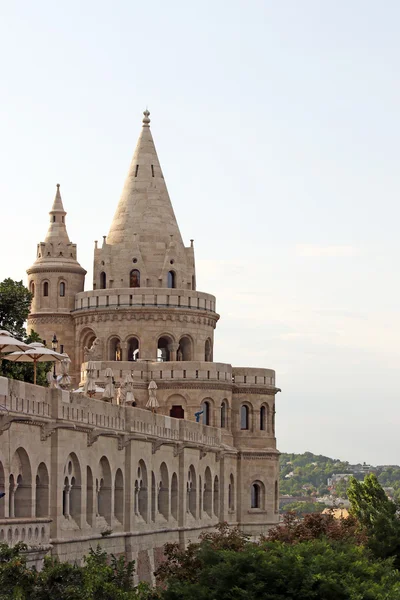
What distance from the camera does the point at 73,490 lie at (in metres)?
55.6

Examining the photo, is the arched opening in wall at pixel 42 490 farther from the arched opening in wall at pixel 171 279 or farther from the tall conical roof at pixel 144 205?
the tall conical roof at pixel 144 205

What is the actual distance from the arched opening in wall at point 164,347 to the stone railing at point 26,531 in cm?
4769

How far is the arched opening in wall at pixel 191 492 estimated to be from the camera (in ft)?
253

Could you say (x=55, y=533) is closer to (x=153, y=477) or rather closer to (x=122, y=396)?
(x=153, y=477)

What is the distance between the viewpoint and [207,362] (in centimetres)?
9238

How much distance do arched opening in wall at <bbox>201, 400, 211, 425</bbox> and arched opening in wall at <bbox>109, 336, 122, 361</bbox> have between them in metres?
5.84

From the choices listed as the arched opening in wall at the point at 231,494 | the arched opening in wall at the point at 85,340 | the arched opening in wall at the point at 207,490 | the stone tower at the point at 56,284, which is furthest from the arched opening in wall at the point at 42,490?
the stone tower at the point at 56,284

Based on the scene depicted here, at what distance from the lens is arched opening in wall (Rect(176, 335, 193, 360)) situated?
96312 mm

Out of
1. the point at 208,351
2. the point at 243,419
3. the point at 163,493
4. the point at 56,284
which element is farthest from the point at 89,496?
the point at 56,284

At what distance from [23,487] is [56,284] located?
160 feet

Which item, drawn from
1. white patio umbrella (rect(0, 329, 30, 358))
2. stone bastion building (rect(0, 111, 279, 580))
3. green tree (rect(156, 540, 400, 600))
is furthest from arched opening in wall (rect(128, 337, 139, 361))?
green tree (rect(156, 540, 400, 600))

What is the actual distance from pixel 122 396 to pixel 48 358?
1719cm

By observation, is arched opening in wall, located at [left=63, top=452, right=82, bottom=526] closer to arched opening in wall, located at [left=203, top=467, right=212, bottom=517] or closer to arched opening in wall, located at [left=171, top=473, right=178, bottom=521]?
arched opening in wall, located at [left=171, top=473, right=178, bottom=521]

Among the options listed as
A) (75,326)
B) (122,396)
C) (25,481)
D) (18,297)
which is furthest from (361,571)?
(75,326)
